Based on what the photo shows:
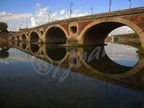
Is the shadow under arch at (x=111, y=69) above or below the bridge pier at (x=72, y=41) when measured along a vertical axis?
below

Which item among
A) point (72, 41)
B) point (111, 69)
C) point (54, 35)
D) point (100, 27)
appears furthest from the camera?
point (54, 35)

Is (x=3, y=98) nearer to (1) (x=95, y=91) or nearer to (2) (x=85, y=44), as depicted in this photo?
(1) (x=95, y=91)

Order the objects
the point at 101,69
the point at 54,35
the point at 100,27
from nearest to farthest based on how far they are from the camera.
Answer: the point at 101,69 → the point at 100,27 → the point at 54,35

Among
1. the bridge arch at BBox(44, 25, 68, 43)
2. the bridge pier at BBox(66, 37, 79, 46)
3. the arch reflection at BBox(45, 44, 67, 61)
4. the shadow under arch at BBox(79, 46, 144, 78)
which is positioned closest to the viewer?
the shadow under arch at BBox(79, 46, 144, 78)

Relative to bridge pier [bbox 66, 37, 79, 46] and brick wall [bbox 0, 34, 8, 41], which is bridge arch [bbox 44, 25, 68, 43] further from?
brick wall [bbox 0, 34, 8, 41]

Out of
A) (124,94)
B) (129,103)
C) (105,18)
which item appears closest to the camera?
(129,103)

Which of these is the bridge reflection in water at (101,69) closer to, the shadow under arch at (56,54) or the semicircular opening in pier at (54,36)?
the shadow under arch at (56,54)

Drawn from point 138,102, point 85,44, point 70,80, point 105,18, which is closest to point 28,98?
point 70,80

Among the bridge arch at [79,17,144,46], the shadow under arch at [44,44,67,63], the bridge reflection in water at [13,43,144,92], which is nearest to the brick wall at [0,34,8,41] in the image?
the bridge arch at [79,17,144,46]

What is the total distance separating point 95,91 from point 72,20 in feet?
89.0

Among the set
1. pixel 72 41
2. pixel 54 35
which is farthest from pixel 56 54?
pixel 54 35

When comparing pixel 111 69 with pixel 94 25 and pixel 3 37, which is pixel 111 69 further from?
pixel 3 37

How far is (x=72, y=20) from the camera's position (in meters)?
31.2

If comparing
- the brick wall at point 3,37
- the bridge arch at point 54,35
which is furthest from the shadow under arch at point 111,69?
the brick wall at point 3,37
